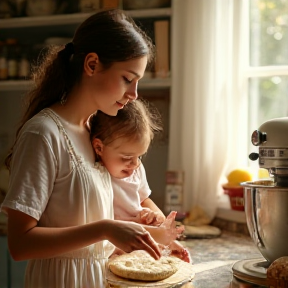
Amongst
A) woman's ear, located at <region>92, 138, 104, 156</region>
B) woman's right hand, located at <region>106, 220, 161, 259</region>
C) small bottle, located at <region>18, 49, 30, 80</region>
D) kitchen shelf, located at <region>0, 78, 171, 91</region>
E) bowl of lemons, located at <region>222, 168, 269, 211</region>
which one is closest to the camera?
woman's right hand, located at <region>106, 220, 161, 259</region>

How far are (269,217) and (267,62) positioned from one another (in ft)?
4.37

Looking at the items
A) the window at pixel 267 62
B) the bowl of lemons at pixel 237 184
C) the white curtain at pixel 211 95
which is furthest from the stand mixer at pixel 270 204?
the window at pixel 267 62

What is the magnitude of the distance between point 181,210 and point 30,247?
1.33 metres

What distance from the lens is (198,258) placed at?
1.74m

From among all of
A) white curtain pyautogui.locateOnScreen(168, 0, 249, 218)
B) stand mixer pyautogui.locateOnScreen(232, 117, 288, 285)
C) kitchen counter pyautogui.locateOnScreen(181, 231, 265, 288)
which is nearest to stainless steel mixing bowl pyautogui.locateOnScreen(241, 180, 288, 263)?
stand mixer pyautogui.locateOnScreen(232, 117, 288, 285)

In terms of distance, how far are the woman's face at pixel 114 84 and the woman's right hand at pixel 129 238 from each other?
29 centimetres

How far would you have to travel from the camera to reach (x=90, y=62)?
1319 mm

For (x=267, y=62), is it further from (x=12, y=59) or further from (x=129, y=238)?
(x=129, y=238)

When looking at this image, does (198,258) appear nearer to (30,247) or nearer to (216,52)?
(30,247)

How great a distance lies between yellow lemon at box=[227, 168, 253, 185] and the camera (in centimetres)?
232

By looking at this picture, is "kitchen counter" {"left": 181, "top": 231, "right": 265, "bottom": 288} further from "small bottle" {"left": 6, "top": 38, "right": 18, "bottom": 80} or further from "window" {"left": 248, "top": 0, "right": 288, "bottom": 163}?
"small bottle" {"left": 6, "top": 38, "right": 18, "bottom": 80}

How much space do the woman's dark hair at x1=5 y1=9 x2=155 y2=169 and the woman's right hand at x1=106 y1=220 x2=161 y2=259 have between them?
37cm

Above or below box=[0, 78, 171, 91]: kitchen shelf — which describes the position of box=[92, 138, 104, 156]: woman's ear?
below

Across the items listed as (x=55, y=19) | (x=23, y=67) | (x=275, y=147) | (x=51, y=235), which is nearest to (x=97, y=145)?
(x=51, y=235)
